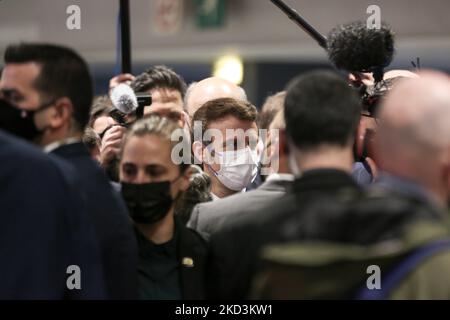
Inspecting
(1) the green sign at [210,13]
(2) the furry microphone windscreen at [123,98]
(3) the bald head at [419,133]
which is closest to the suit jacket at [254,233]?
(3) the bald head at [419,133]

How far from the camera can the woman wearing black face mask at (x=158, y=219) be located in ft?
10.6

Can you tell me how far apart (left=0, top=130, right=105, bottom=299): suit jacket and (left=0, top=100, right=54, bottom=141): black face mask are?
0.66 feet

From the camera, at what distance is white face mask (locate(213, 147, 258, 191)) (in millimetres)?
4289

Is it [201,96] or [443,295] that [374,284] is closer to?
[443,295]

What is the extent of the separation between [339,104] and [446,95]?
16.2 inches

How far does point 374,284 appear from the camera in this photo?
230 centimetres

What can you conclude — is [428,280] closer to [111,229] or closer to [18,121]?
[111,229]

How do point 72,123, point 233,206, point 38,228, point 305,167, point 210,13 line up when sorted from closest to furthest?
point 305,167
point 38,228
point 72,123
point 233,206
point 210,13

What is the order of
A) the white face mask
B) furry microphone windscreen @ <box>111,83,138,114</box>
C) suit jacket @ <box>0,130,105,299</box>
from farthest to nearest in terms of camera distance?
the white face mask
furry microphone windscreen @ <box>111,83,138,114</box>
suit jacket @ <box>0,130,105,299</box>

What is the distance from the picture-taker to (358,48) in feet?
12.8

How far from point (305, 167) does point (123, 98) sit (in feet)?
4.52

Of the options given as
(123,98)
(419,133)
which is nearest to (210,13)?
(123,98)

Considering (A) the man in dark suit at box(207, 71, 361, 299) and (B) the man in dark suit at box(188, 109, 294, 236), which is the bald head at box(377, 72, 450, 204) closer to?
(A) the man in dark suit at box(207, 71, 361, 299)

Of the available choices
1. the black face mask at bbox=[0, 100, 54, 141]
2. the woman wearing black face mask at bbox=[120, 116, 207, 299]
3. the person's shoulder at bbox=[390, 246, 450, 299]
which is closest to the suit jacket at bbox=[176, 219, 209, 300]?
the woman wearing black face mask at bbox=[120, 116, 207, 299]
